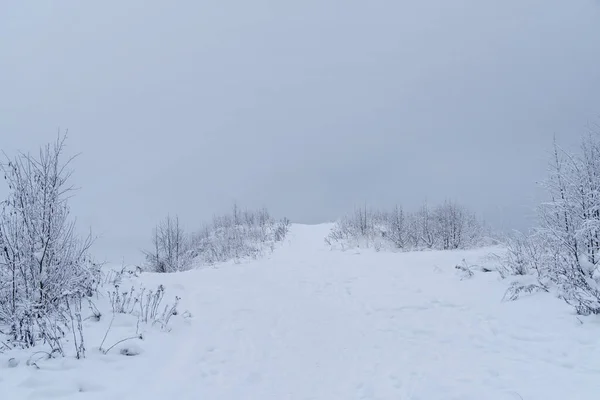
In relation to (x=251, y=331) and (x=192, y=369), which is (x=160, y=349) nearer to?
(x=192, y=369)

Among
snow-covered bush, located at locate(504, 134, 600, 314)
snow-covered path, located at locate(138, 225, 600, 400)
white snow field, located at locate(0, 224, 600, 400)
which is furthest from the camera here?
snow-covered bush, located at locate(504, 134, 600, 314)

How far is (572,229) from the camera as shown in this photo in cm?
653

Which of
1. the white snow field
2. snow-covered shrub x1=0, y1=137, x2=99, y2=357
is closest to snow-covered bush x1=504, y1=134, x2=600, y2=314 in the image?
the white snow field

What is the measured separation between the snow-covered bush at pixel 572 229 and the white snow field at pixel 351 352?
0.52 metres

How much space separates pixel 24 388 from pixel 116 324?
2090 mm

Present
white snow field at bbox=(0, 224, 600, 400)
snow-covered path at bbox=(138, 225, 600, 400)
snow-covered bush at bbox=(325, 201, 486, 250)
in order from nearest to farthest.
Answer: white snow field at bbox=(0, 224, 600, 400), snow-covered path at bbox=(138, 225, 600, 400), snow-covered bush at bbox=(325, 201, 486, 250)

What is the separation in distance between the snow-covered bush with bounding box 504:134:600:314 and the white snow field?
0.52 m

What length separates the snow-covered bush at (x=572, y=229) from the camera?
19.7 feet

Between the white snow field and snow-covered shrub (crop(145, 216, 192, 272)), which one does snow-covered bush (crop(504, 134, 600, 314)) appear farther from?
snow-covered shrub (crop(145, 216, 192, 272))

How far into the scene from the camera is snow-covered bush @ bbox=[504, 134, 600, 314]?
6.02m

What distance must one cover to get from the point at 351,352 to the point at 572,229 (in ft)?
15.9

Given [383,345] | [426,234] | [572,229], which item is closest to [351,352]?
[383,345]

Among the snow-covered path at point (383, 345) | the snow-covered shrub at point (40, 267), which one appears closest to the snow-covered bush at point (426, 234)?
the snow-covered path at point (383, 345)

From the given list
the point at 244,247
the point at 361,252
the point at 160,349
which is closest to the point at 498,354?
the point at 160,349
